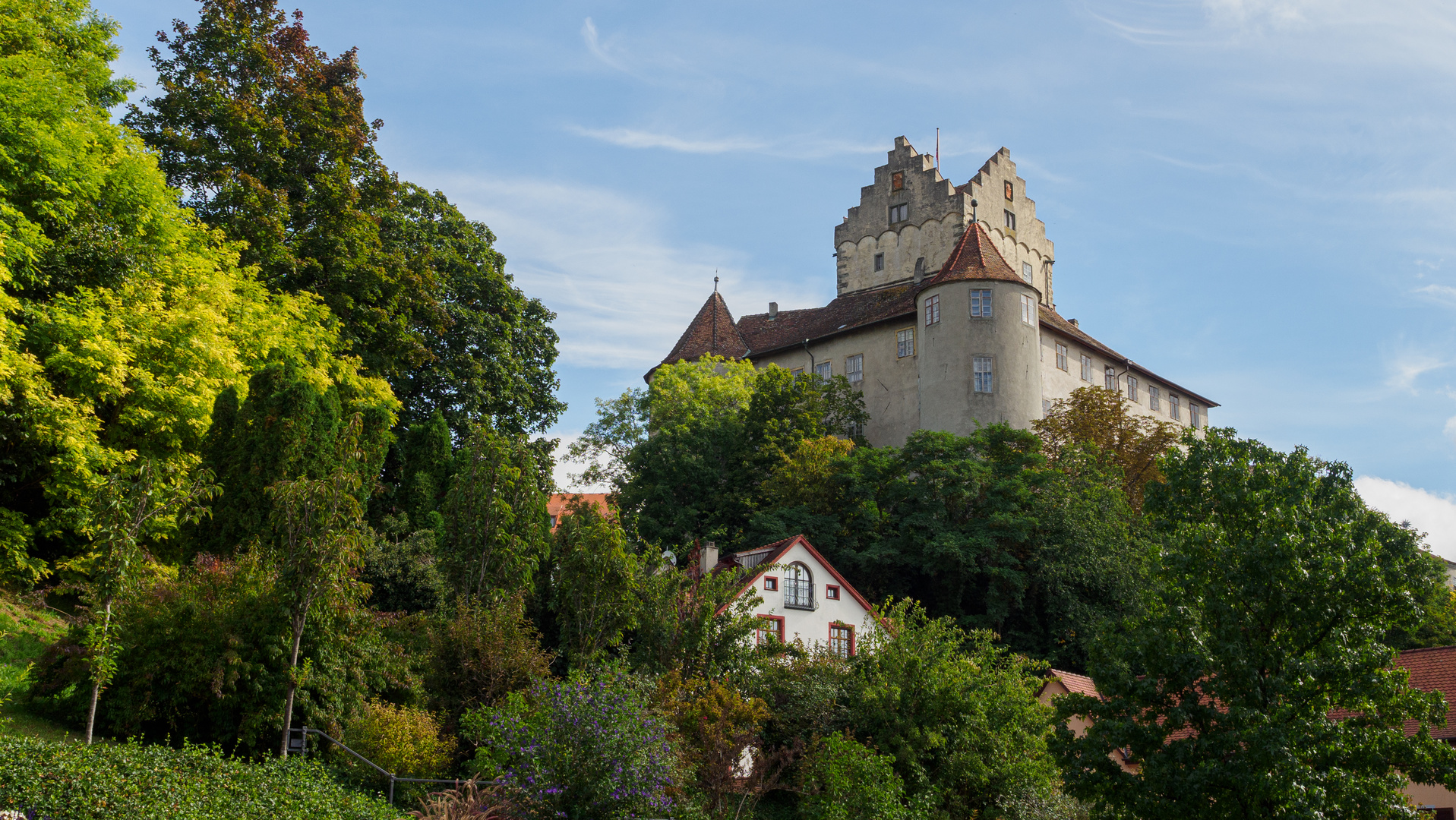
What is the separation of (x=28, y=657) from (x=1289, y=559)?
21.0 m

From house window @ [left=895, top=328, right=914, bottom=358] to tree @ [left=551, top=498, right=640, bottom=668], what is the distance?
99.3 feet

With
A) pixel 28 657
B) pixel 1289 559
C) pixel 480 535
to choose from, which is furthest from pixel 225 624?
pixel 1289 559

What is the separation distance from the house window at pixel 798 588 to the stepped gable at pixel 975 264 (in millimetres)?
21957

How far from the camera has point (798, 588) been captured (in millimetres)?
31281

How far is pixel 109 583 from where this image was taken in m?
16.3

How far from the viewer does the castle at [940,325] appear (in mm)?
48594

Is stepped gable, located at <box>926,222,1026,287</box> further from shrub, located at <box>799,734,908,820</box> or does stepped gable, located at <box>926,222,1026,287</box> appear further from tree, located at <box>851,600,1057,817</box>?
shrub, located at <box>799,734,908,820</box>

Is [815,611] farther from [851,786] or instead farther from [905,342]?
[905,342]

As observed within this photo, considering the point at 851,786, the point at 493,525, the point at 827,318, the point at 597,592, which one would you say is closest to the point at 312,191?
the point at 493,525

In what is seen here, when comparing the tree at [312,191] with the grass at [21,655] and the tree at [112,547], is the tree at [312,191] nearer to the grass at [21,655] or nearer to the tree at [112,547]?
the grass at [21,655]

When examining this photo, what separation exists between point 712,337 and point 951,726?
38.3 meters

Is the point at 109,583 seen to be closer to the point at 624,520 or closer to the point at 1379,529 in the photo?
the point at 1379,529

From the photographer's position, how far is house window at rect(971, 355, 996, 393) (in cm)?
4809

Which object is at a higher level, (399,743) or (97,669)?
(97,669)
